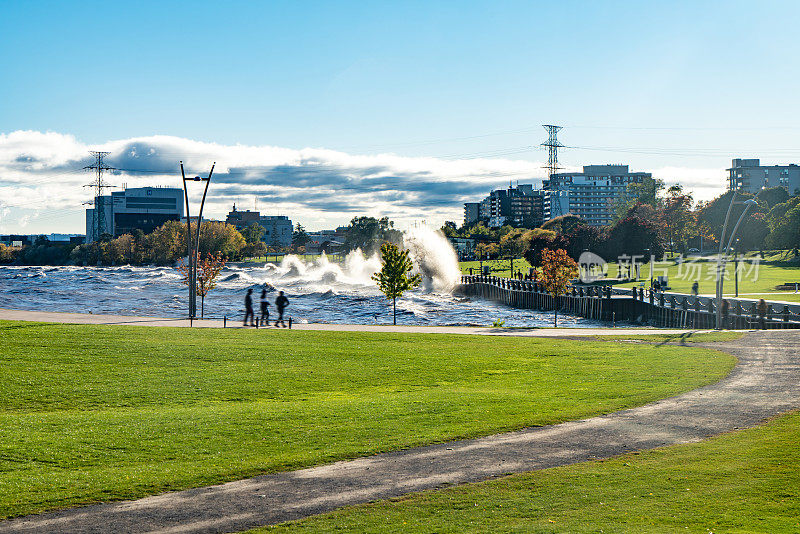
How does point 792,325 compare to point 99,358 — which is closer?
point 99,358

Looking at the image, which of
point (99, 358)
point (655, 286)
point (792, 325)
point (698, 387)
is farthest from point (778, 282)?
point (99, 358)

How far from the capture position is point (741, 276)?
268 ft

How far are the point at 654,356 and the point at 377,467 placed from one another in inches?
661

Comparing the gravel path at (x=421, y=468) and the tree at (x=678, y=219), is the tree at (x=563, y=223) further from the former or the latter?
the gravel path at (x=421, y=468)

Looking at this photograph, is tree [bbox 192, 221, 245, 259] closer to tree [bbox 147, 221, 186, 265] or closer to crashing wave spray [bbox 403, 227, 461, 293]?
tree [bbox 147, 221, 186, 265]

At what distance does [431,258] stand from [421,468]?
101683 mm

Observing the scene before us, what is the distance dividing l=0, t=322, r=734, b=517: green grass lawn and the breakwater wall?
69.0ft

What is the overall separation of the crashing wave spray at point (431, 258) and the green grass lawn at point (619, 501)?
A: 96064 mm

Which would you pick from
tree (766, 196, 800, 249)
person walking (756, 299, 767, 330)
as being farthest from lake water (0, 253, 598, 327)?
tree (766, 196, 800, 249)

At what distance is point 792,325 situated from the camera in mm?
41156

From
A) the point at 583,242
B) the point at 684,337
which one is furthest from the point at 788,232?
the point at 684,337

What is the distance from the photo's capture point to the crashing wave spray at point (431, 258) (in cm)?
11019

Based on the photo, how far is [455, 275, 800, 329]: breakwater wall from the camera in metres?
45.3

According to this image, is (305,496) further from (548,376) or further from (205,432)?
(548,376)
